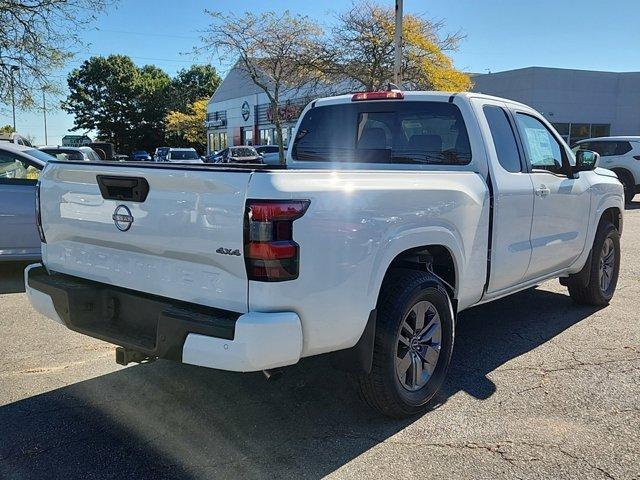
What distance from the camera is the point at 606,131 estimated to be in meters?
35.9

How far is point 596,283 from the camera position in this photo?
5828 millimetres

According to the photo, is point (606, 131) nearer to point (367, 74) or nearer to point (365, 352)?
point (367, 74)

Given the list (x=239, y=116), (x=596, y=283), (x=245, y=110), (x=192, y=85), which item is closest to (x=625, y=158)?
(x=596, y=283)

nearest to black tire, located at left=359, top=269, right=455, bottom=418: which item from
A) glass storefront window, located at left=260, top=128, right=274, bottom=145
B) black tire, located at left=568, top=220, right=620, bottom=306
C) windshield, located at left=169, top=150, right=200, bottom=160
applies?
black tire, located at left=568, top=220, right=620, bottom=306

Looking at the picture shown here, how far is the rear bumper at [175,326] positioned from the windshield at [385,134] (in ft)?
7.09

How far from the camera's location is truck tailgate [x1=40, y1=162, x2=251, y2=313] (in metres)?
2.71

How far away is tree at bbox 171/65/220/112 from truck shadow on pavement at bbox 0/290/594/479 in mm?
67180

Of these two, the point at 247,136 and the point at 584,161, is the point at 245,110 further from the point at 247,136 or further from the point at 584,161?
the point at 584,161

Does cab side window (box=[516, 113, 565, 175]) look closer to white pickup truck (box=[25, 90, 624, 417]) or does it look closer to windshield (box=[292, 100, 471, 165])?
white pickup truck (box=[25, 90, 624, 417])

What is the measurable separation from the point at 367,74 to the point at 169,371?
69.6 feet

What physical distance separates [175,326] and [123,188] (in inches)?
32.7

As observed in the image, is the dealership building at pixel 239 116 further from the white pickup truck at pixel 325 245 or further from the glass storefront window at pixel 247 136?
the white pickup truck at pixel 325 245

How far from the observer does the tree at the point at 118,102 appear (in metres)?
65.8

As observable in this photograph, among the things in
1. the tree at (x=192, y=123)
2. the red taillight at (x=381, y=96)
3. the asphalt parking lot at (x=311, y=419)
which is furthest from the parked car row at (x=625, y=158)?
the tree at (x=192, y=123)
